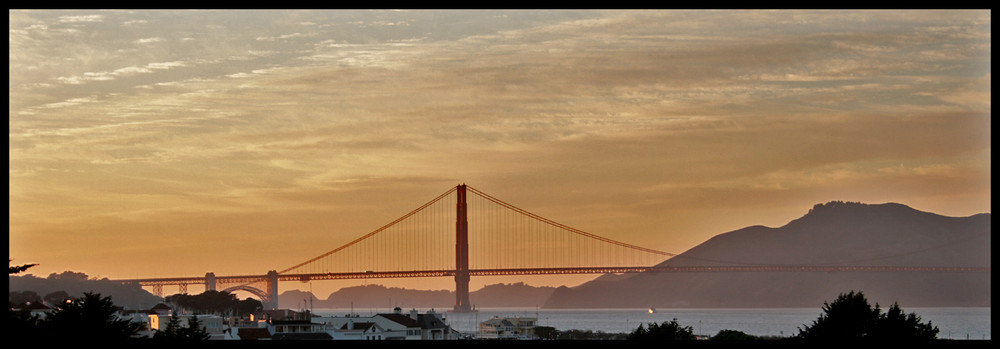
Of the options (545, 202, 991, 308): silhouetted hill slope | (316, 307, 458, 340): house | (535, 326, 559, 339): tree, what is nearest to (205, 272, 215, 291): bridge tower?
(535, 326, 559, 339): tree

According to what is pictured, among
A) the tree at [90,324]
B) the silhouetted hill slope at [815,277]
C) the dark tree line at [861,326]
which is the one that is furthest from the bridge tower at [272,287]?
the silhouetted hill slope at [815,277]

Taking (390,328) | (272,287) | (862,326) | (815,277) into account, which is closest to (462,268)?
(272,287)

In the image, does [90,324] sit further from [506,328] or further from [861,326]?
[506,328]

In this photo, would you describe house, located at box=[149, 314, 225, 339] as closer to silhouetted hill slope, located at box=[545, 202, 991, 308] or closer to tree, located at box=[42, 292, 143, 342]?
tree, located at box=[42, 292, 143, 342]

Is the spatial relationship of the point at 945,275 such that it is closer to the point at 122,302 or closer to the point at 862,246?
the point at 862,246

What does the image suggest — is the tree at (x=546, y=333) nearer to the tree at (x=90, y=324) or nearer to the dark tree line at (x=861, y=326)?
the dark tree line at (x=861, y=326)
